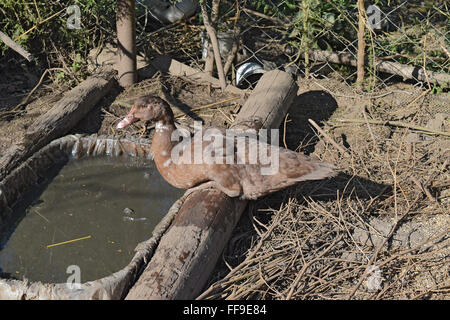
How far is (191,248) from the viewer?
321 centimetres

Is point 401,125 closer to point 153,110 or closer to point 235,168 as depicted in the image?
point 235,168

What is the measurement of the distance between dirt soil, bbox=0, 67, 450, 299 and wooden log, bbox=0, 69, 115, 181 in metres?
0.14

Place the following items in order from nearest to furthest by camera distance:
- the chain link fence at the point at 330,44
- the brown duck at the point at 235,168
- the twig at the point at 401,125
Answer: the brown duck at the point at 235,168
the twig at the point at 401,125
the chain link fence at the point at 330,44

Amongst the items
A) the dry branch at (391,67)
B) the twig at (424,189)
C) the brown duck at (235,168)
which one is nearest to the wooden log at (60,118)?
the brown duck at (235,168)

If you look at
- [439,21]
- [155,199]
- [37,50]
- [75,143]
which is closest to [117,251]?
[155,199]

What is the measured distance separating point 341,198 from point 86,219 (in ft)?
6.03

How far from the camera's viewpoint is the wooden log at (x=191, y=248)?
2963 millimetres

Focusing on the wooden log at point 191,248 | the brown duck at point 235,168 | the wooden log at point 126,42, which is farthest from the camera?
the wooden log at point 126,42

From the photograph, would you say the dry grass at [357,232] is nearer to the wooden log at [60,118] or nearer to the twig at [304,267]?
the twig at [304,267]

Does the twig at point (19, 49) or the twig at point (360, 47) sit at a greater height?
the twig at point (19, 49)

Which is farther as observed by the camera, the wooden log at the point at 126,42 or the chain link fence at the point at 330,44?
the chain link fence at the point at 330,44

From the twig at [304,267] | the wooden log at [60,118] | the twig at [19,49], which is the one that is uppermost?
the twig at [19,49]

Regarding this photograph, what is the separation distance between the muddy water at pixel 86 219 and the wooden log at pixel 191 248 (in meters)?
0.46

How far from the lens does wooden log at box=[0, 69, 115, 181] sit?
4.24 m
